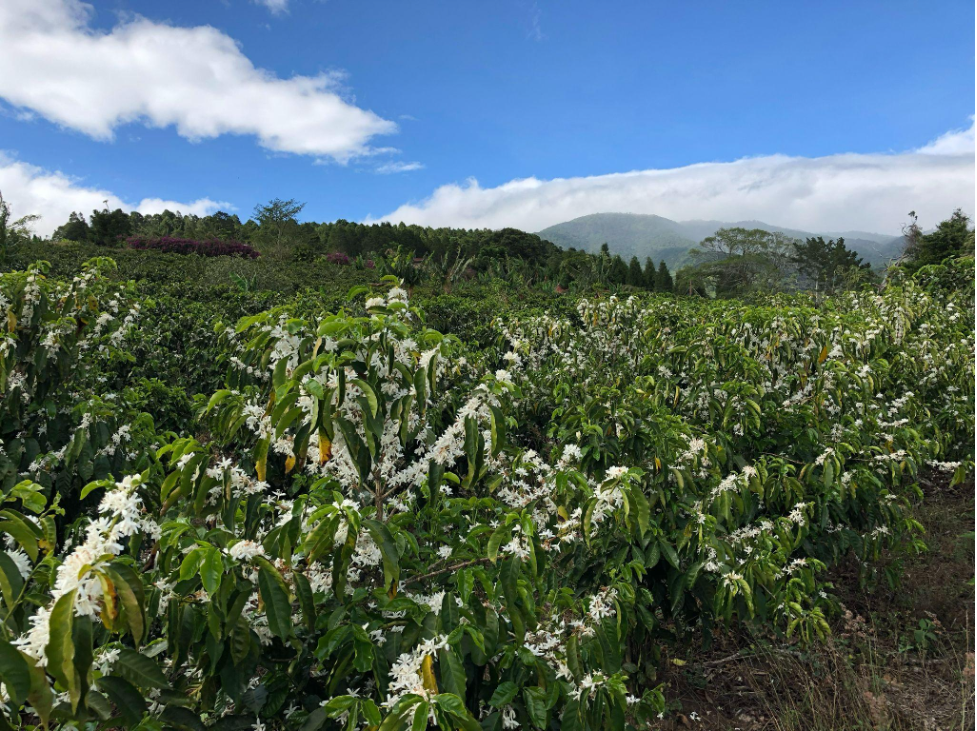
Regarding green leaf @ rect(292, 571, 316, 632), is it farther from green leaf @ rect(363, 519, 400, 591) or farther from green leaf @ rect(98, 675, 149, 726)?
green leaf @ rect(98, 675, 149, 726)

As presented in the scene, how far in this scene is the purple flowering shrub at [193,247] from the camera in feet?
94.3

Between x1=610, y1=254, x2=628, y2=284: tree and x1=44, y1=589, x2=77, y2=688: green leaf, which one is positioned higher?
x1=610, y1=254, x2=628, y2=284: tree

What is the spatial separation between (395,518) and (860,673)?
3792 millimetres

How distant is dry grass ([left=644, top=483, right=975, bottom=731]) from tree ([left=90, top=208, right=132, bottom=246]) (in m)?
40.4

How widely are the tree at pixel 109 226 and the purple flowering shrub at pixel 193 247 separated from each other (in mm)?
6458

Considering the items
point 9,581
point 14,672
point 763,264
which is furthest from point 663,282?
point 14,672

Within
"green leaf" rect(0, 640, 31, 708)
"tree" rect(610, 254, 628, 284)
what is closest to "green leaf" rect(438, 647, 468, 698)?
"green leaf" rect(0, 640, 31, 708)

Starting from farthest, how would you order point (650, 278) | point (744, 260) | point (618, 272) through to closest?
point (744, 260)
point (650, 278)
point (618, 272)

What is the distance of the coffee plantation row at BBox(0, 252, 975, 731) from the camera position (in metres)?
1.44

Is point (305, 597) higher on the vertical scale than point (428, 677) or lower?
higher

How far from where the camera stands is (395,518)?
76.9 inches

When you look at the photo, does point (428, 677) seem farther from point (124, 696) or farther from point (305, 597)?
point (124, 696)

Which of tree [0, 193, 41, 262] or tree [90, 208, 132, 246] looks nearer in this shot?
tree [0, 193, 41, 262]

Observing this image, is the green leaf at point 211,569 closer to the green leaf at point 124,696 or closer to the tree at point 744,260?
the green leaf at point 124,696
